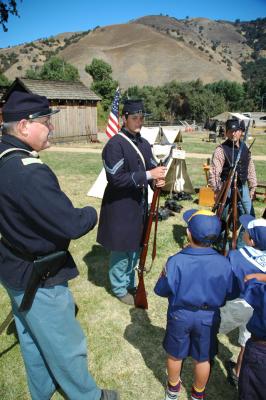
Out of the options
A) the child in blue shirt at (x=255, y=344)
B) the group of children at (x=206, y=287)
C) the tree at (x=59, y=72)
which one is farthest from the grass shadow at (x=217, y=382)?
the tree at (x=59, y=72)

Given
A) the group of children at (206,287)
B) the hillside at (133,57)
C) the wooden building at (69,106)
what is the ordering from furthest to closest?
the hillside at (133,57) < the wooden building at (69,106) < the group of children at (206,287)

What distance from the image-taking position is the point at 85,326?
4.05 m

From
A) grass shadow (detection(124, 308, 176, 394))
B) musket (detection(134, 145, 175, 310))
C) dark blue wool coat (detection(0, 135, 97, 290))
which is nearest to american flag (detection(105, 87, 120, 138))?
musket (detection(134, 145, 175, 310))

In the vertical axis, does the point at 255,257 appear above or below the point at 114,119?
below

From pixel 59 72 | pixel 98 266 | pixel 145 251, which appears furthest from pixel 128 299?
pixel 59 72

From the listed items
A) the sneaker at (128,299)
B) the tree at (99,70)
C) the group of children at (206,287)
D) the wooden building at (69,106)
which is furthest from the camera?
the tree at (99,70)

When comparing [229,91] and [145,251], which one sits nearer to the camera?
[145,251]

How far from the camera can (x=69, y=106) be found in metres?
25.7

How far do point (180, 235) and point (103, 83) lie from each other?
5166 cm

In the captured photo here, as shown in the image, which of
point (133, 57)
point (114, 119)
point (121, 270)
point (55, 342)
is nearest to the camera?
point (55, 342)

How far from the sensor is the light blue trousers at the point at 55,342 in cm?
231

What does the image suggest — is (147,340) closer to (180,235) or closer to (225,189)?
(225,189)

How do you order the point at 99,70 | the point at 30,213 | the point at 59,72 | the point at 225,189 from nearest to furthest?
1. the point at 30,213
2. the point at 225,189
3. the point at 99,70
4. the point at 59,72

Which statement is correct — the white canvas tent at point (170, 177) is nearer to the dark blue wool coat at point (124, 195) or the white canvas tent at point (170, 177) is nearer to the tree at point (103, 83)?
the dark blue wool coat at point (124, 195)
